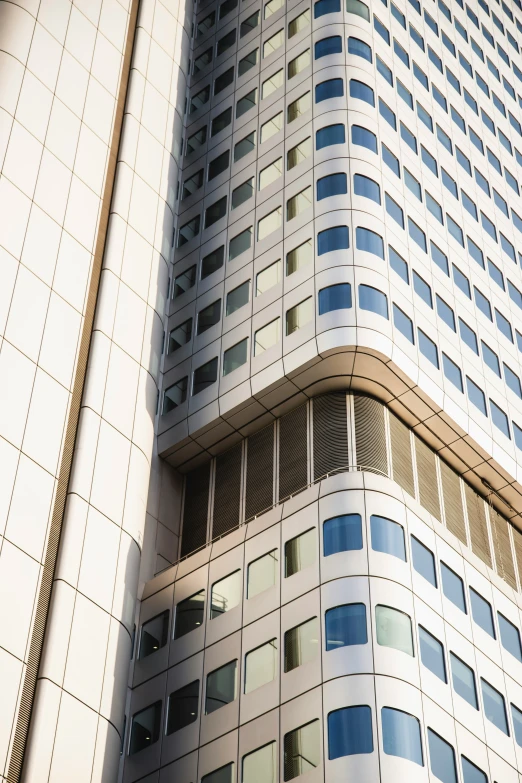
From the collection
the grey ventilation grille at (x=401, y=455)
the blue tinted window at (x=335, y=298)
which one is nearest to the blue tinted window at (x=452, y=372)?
the grey ventilation grille at (x=401, y=455)

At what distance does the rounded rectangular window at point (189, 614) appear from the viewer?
36406mm

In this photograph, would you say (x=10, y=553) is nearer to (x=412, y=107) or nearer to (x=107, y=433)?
(x=107, y=433)

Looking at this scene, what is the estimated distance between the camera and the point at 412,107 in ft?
164

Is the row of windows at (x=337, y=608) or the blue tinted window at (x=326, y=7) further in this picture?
the blue tinted window at (x=326, y=7)

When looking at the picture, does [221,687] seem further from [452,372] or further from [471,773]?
[452,372]

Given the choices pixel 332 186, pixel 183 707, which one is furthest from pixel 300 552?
pixel 332 186

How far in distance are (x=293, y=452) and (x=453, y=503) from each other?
21.5ft

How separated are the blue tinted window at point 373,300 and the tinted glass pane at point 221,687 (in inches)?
525

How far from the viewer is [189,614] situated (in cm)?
3678

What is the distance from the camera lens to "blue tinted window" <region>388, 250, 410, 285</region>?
137 feet

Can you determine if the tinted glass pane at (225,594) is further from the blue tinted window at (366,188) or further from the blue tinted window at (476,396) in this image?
the blue tinted window at (366,188)

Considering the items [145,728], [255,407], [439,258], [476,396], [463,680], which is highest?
[439,258]

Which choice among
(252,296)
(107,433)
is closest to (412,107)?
(252,296)

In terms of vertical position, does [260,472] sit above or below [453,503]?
above
